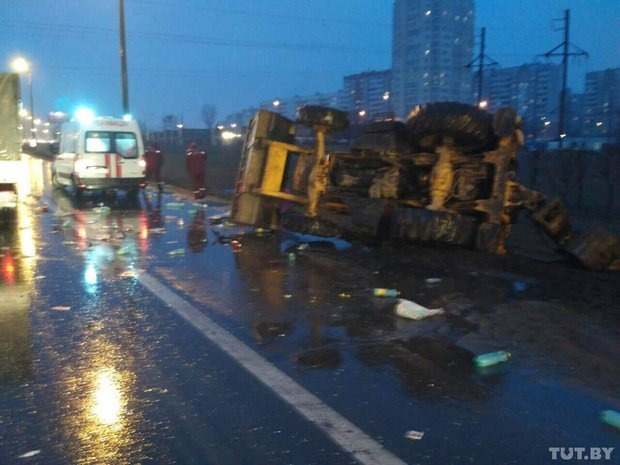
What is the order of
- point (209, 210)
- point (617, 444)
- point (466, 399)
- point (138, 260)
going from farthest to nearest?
point (209, 210) < point (138, 260) < point (466, 399) < point (617, 444)

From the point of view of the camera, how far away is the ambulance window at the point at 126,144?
17562 millimetres

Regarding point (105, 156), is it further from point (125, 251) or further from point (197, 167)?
point (125, 251)

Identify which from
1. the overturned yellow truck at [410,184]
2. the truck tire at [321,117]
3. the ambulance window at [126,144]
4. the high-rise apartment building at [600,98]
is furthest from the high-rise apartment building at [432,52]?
the truck tire at [321,117]

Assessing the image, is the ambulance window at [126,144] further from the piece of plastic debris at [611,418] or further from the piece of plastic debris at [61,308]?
the piece of plastic debris at [611,418]

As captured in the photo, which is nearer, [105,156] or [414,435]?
[414,435]

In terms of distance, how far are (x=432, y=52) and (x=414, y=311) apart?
9122cm

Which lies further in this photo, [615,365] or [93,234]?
[93,234]

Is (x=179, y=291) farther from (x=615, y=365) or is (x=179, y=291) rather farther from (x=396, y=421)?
(x=615, y=365)

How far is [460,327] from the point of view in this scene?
19.5 feet

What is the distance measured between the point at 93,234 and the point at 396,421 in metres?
9.20

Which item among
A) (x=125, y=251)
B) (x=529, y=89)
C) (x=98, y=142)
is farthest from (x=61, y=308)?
(x=529, y=89)

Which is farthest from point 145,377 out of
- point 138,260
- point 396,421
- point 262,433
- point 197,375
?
point 138,260

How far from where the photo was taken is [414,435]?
3.77 meters

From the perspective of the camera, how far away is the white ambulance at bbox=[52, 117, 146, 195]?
676 inches
